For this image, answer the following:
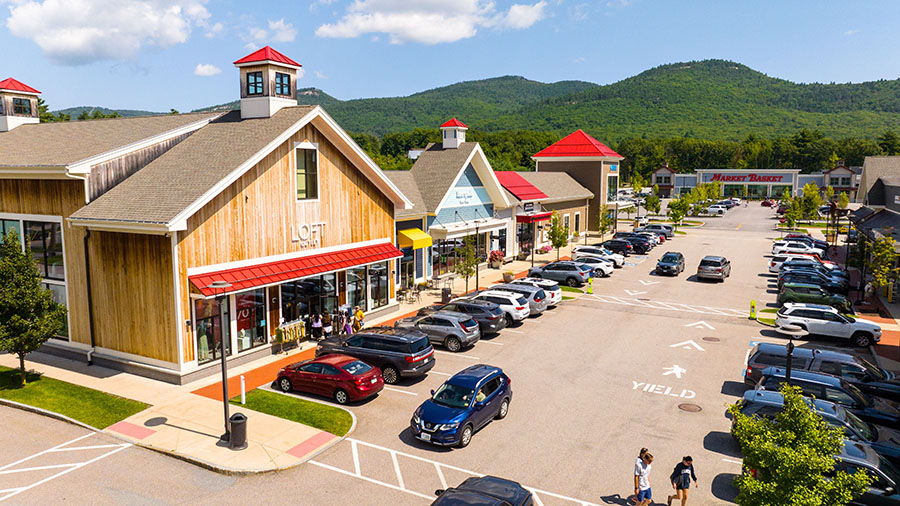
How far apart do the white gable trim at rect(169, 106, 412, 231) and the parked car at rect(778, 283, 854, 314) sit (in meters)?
22.1

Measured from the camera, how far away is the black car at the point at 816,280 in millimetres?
36562

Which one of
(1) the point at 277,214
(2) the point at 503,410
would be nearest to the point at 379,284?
(1) the point at 277,214

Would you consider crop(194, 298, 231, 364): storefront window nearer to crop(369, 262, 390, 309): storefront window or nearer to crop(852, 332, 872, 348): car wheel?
crop(369, 262, 390, 309): storefront window

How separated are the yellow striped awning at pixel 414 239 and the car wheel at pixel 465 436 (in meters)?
19.6

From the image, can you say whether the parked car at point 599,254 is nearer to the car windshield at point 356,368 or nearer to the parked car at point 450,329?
the parked car at point 450,329

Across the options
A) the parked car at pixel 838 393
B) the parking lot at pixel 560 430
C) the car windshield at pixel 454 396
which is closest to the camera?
the parking lot at pixel 560 430

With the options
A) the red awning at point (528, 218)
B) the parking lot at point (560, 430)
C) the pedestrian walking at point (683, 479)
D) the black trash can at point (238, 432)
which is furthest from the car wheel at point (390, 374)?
the red awning at point (528, 218)

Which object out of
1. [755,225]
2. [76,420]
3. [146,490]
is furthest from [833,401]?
[755,225]

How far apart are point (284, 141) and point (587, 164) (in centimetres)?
4916

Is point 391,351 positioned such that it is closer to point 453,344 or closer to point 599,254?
point 453,344

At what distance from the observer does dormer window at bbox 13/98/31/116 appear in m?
33.4

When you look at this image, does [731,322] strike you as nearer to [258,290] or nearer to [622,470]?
[622,470]

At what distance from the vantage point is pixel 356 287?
29.7 m

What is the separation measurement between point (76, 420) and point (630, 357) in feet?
68.4
